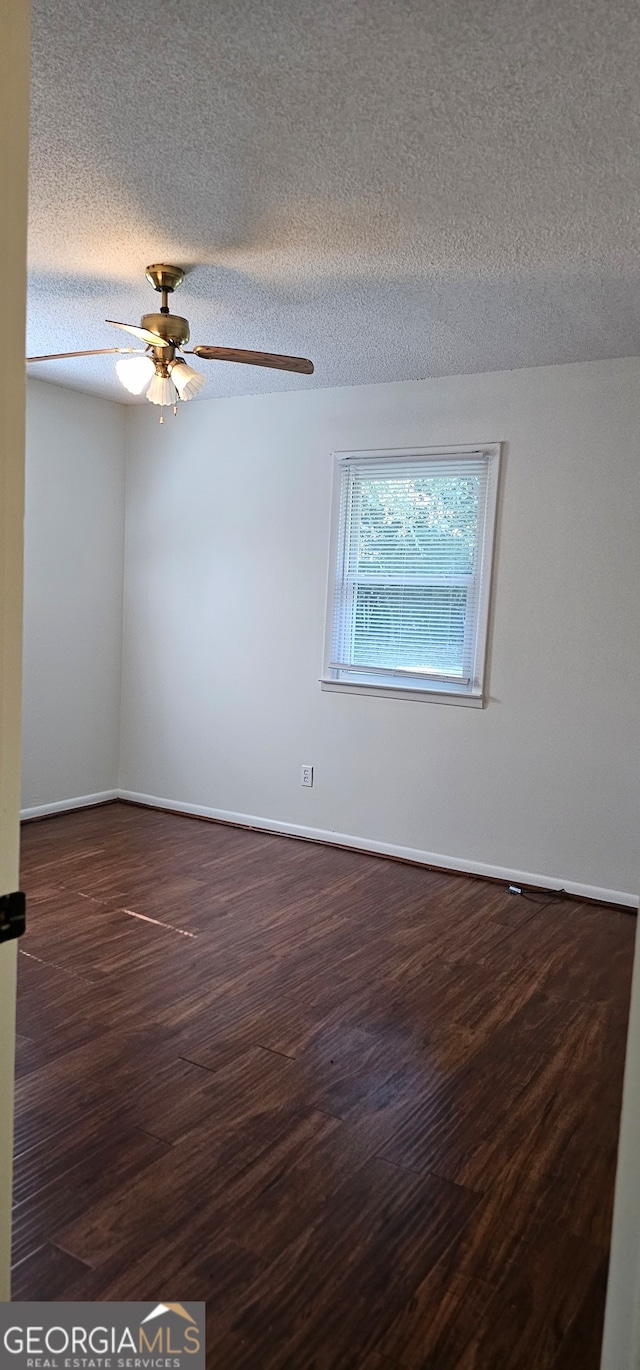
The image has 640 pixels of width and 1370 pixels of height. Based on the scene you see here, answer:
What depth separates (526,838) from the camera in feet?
13.8

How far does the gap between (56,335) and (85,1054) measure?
3111 millimetres

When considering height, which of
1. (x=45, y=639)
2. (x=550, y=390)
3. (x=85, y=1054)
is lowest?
(x=85, y=1054)

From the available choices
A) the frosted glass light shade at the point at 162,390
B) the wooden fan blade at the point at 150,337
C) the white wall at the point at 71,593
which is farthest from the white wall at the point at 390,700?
the wooden fan blade at the point at 150,337

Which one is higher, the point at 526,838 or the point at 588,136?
the point at 588,136

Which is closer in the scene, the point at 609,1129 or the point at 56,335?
the point at 609,1129

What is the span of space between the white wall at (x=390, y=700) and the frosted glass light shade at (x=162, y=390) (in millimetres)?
1699

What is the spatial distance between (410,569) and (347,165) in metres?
2.42

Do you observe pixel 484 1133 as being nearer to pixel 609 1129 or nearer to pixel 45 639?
pixel 609 1129

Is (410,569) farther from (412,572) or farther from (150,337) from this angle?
(150,337)

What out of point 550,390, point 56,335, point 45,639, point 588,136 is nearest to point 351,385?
point 550,390

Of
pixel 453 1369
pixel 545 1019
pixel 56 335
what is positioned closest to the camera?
pixel 453 1369

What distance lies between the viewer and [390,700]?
180 inches

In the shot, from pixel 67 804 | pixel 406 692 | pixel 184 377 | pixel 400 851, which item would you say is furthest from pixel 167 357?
pixel 67 804

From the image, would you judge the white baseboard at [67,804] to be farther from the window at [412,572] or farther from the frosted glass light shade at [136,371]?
the frosted glass light shade at [136,371]
